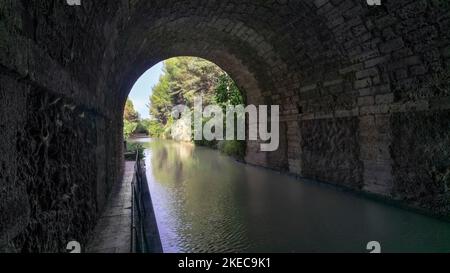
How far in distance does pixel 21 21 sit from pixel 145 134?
241 ft

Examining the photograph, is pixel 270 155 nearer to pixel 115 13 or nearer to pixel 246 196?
pixel 246 196

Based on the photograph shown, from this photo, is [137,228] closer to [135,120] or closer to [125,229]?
[125,229]

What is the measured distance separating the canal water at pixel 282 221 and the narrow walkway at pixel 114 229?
0.78 m

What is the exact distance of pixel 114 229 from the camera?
4.89m

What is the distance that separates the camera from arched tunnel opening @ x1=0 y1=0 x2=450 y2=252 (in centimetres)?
235

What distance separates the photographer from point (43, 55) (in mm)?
2631

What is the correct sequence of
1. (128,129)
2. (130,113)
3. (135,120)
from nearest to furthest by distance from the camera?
(128,129)
(130,113)
(135,120)

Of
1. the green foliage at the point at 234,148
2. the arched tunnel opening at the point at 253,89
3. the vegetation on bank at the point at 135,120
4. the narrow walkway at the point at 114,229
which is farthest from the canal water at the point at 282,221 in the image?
the vegetation on bank at the point at 135,120

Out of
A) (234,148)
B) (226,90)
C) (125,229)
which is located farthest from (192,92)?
(125,229)

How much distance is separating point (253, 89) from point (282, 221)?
9.09m

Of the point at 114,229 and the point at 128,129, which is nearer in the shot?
the point at 114,229

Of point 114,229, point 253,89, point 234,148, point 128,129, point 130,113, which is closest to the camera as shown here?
point 114,229

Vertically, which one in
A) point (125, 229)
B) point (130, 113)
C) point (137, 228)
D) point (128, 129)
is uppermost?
point (130, 113)

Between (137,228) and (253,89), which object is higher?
(253,89)
